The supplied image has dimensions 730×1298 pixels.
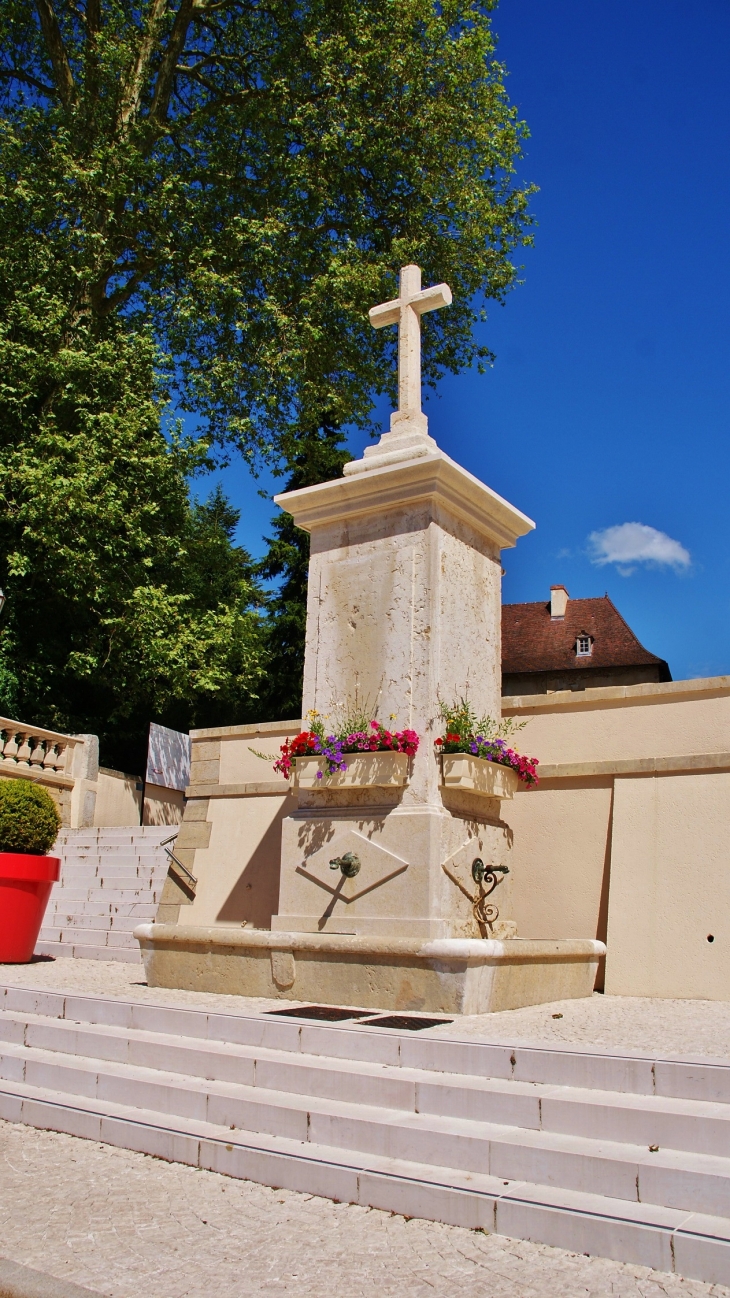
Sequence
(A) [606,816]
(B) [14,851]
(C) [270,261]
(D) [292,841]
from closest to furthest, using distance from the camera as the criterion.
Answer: (D) [292,841] < (A) [606,816] < (B) [14,851] < (C) [270,261]

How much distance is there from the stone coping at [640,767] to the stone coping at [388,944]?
1310mm

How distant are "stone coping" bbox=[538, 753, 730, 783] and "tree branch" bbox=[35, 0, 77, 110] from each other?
16692mm

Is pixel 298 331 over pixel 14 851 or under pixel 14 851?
over

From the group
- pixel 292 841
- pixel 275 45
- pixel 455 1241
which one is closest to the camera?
pixel 455 1241

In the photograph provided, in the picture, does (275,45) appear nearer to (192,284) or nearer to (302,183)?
(302,183)

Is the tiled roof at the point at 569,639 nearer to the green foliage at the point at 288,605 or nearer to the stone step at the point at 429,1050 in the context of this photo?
the green foliage at the point at 288,605

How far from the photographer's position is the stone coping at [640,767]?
718cm

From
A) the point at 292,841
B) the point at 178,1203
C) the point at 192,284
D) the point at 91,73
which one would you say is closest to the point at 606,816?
the point at 292,841

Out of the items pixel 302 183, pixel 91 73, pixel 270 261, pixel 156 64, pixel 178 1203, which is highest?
pixel 156 64

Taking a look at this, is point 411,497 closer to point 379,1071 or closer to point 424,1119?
point 379,1071

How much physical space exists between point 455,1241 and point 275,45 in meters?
20.6

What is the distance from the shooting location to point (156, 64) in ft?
63.3

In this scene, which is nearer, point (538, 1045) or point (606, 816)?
point (538, 1045)

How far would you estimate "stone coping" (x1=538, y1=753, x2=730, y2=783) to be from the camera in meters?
7.18
